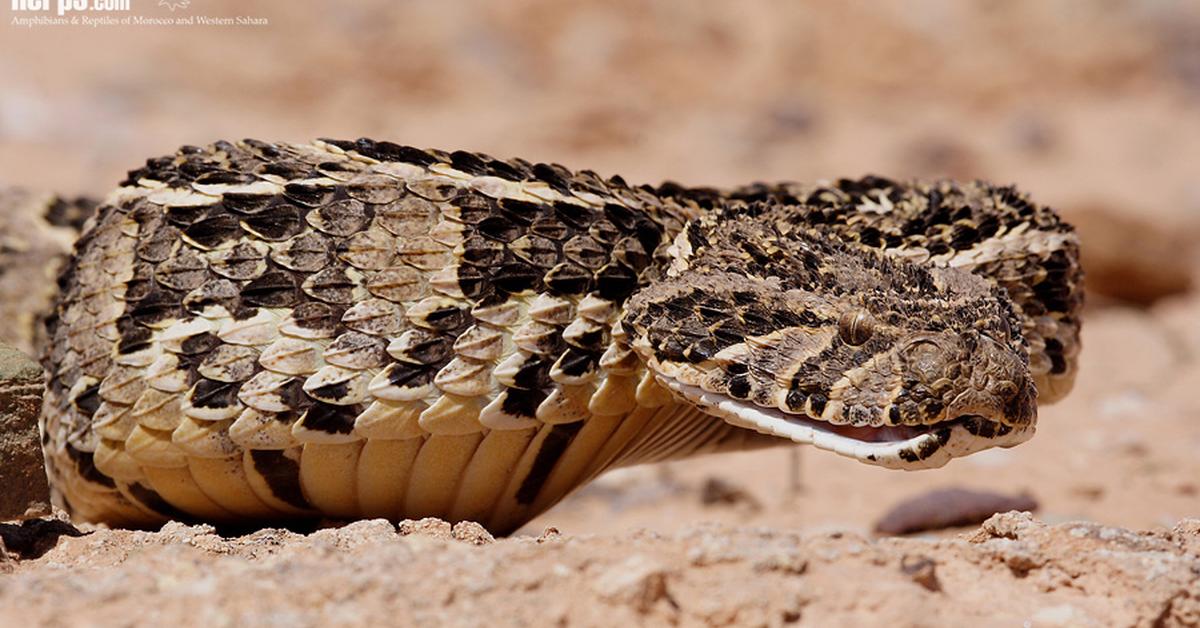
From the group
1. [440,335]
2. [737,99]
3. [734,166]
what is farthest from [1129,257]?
[440,335]

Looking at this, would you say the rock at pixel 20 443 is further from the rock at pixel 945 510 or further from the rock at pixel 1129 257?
the rock at pixel 1129 257

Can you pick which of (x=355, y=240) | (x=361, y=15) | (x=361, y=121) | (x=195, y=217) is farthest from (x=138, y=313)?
(x=361, y=15)

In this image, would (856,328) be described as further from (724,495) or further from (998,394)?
(724,495)

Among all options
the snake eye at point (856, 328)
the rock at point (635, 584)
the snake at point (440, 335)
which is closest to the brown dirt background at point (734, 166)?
the rock at point (635, 584)

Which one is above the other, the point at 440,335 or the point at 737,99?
the point at 737,99

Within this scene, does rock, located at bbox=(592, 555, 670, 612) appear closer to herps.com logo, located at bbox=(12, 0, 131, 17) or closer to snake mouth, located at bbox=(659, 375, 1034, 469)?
snake mouth, located at bbox=(659, 375, 1034, 469)
